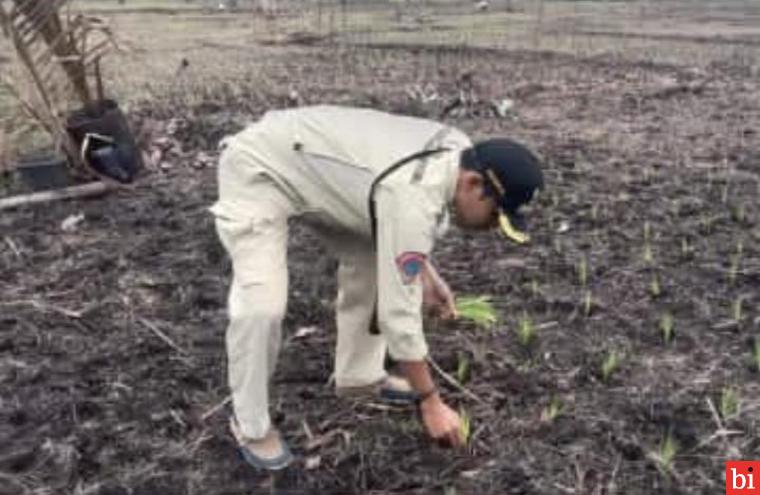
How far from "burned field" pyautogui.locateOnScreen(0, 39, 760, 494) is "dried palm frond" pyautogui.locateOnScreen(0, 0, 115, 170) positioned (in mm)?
800

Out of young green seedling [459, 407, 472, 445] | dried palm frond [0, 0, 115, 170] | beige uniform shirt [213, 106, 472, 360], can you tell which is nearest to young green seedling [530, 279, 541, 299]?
young green seedling [459, 407, 472, 445]

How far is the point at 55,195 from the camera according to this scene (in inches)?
279

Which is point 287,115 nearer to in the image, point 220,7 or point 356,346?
point 356,346

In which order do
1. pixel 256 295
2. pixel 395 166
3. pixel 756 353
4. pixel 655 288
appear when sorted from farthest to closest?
pixel 655 288 < pixel 756 353 < pixel 256 295 < pixel 395 166

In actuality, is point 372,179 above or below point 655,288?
above

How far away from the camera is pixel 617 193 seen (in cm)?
676

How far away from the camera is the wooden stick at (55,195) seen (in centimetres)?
696

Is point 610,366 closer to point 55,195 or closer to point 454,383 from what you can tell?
point 454,383

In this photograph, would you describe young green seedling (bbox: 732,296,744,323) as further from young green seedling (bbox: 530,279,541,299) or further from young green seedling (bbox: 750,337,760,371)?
young green seedling (bbox: 530,279,541,299)

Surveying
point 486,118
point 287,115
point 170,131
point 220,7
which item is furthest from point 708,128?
point 220,7

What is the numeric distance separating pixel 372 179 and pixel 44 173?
4.96m

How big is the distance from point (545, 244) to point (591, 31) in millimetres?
12042

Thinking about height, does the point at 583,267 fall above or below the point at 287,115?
below
